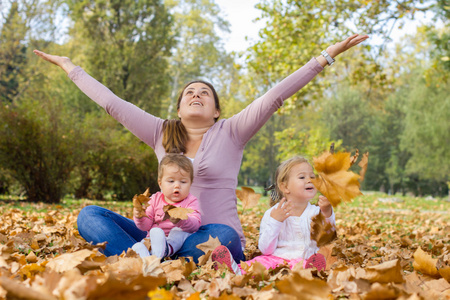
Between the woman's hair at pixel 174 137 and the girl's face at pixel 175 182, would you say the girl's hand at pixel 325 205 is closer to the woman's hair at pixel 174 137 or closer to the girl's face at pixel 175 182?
the girl's face at pixel 175 182

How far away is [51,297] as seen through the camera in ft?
4.25

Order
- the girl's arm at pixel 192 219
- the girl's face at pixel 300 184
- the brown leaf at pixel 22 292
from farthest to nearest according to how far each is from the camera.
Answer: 1. the girl's face at pixel 300 184
2. the girl's arm at pixel 192 219
3. the brown leaf at pixel 22 292

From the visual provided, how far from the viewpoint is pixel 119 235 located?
271 cm

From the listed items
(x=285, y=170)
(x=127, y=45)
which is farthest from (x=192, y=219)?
(x=127, y=45)

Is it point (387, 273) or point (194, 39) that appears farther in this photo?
point (194, 39)

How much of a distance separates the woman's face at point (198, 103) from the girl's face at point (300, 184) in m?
0.76

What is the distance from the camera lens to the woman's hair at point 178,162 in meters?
2.78

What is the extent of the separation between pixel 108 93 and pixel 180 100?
21.3 inches

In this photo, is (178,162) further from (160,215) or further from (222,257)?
(222,257)

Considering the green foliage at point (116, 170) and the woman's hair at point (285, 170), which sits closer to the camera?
the woman's hair at point (285, 170)

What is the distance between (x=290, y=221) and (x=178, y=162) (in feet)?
2.83

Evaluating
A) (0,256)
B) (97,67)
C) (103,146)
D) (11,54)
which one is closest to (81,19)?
(97,67)

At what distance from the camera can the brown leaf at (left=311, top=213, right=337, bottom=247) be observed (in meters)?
2.18

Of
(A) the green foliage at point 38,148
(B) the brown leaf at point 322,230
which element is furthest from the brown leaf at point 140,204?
(A) the green foliage at point 38,148
